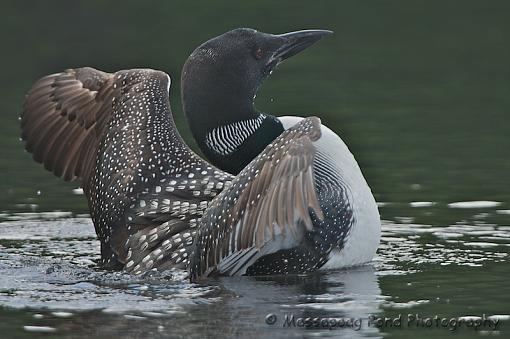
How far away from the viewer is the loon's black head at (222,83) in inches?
301

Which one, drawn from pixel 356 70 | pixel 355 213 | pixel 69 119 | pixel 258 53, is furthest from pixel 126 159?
pixel 356 70

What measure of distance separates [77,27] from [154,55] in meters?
2.40

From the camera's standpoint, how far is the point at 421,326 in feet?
20.4

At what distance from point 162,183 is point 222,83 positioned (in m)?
0.63

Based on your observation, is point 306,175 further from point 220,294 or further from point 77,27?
point 77,27

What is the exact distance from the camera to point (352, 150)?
1076 centimetres

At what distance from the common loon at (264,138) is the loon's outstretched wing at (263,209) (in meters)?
0.17

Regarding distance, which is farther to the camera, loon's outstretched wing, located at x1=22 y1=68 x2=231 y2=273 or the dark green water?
loon's outstretched wing, located at x1=22 y1=68 x2=231 y2=273

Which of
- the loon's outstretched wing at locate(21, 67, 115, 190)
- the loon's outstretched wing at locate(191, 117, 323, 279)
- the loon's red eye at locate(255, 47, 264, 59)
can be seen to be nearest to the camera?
the loon's outstretched wing at locate(191, 117, 323, 279)

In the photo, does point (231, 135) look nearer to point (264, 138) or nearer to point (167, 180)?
point (264, 138)

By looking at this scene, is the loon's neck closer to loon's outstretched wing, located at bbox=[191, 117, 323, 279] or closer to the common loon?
the common loon

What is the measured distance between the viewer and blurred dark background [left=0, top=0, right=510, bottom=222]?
32.7 ft

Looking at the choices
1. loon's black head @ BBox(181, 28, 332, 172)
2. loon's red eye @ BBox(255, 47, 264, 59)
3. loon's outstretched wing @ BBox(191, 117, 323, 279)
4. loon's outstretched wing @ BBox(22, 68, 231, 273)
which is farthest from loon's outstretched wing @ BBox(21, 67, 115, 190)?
loon's outstretched wing @ BBox(191, 117, 323, 279)

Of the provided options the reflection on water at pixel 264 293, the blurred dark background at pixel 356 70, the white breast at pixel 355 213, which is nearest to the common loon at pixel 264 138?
the white breast at pixel 355 213
